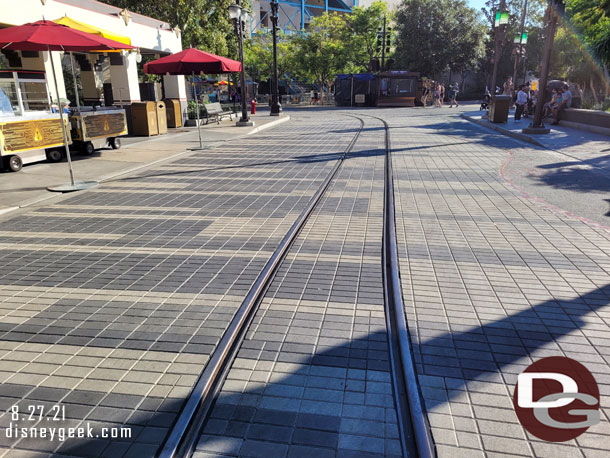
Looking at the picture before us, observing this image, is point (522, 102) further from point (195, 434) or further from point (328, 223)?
point (195, 434)

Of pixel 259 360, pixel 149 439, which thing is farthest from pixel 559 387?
pixel 149 439

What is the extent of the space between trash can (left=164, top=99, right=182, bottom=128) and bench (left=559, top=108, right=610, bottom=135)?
1674 cm

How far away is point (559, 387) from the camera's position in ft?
10.6

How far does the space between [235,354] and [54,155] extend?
10.6 m

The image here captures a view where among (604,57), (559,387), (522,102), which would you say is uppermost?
(604,57)

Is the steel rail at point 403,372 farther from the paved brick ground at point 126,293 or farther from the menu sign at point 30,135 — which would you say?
the menu sign at point 30,135

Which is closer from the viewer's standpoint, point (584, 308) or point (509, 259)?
point (584, 308)

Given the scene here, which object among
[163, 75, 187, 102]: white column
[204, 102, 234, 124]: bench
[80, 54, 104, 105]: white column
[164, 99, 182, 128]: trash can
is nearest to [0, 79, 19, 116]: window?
[80, 54, 104, 105]: white column

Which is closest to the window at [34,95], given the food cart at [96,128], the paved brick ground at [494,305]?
the food cart at [96,128]

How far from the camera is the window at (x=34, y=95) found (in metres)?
10.9

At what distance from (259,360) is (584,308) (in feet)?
9.98

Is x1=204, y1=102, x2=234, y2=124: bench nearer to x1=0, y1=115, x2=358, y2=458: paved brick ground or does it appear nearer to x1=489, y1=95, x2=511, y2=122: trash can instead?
x1=489, y1=95, x2=511, y2=122: trash can

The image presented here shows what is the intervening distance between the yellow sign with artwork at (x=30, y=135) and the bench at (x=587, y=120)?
1760 centimetres

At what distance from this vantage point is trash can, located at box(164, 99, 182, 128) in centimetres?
2041
